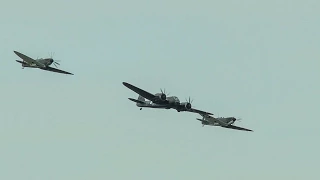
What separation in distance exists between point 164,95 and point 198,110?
21408 millimetres

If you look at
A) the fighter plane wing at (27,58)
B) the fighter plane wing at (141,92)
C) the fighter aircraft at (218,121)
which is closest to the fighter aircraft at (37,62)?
the fighter plane wing at (27,58)

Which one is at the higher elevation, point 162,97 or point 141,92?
point 141,92

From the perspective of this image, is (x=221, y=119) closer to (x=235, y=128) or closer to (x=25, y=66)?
(x=235, y=128)

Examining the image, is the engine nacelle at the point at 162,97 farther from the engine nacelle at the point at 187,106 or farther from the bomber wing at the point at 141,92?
the engine nacelle at the point at 187,106

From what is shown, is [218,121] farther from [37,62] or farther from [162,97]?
[37,62]

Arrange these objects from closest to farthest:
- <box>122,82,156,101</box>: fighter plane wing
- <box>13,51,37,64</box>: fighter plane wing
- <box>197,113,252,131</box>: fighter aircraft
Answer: <box>122,82,156,101</box>: fighter plane wing, <box>13,51,37,64</box>: fighter plane wing, <box>197,113,252,131</box>: fighter aircraft

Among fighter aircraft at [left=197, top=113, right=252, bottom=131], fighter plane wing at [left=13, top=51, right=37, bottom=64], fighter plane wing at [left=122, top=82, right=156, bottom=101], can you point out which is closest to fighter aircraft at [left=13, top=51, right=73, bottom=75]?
fighter plane wing at [left=13, top=51, right=37, bottom=64]

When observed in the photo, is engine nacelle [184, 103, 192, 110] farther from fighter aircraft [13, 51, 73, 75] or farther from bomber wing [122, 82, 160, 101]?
fighter aircraft [13, 51, 73, 75]

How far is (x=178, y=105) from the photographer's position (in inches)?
5866

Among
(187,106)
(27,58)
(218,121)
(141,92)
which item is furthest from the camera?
(218,121)

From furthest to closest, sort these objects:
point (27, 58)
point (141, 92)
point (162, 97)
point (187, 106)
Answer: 1. point (27, 58)
2. point (187, 106)
3. point (162, 97)
4. point (141, 92)

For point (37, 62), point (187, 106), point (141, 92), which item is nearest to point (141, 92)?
point (141, 92)

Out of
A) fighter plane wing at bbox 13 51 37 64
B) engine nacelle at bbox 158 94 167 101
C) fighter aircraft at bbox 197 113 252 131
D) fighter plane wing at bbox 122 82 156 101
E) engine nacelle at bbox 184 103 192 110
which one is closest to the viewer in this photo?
fighter plane wing at bbox 122 82 156 101

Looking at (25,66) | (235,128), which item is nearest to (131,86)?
(25,66)
